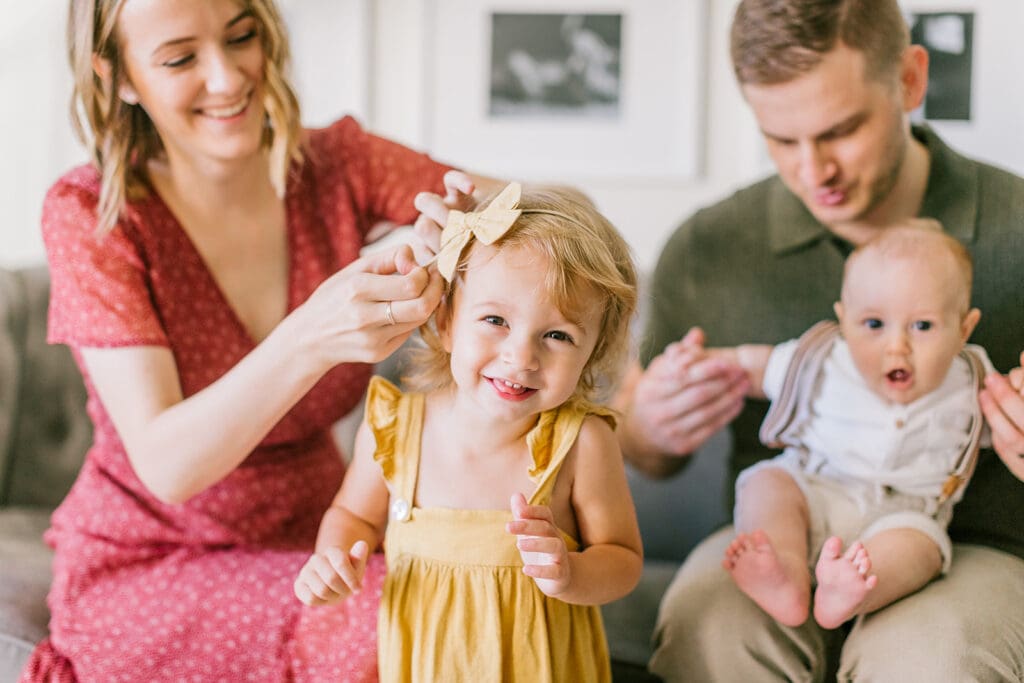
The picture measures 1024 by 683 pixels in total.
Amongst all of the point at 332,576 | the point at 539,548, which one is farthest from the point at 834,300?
the point at 332,576

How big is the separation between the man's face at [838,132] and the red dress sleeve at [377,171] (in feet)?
1.56

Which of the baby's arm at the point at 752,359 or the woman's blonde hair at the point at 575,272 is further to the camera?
the baby's arm at the point at 752,359

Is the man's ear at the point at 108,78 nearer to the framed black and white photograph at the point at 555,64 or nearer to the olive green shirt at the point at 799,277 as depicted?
the olive green shirt at the point at 799,277

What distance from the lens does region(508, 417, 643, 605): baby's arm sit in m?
1.00

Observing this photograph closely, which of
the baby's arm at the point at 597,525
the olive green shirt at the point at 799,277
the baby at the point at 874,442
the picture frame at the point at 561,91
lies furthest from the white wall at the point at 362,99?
the baby's arm at the point at 597,525

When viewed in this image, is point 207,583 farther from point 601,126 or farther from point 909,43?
point 601,126

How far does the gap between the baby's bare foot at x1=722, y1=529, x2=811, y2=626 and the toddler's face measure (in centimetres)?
33

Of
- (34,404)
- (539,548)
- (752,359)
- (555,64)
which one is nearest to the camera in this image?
(539,548)

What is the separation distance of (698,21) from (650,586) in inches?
49.0

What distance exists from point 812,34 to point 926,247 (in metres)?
0.31

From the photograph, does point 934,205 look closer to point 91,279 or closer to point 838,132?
point 838,132

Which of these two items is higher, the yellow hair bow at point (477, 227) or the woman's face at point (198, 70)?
the woman's face at point (198, 70)

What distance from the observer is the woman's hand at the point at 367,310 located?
3.37 ft

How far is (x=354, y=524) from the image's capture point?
1143 mm
